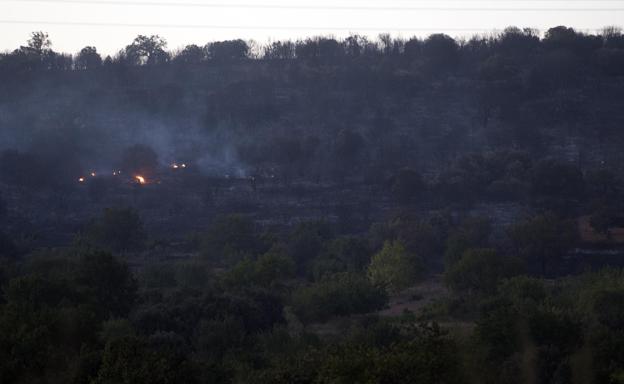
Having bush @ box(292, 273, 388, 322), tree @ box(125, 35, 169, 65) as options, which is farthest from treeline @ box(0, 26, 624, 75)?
bush @ box(292, 273, 388, 322)

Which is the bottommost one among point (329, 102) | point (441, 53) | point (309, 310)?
point (309, 310)

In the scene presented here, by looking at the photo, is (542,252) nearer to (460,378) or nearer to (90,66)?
(460,378)

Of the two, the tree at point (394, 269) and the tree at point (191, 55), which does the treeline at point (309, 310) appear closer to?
the tree at point (394, 269)

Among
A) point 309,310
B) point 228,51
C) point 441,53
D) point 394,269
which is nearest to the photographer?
point 309,310

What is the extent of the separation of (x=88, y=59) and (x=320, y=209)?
39736 millimetres

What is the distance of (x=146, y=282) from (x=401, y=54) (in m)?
56.7

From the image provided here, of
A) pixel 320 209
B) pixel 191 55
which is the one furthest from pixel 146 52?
pixel 320 209

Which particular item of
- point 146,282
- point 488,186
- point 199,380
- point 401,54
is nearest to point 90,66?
point 401,54

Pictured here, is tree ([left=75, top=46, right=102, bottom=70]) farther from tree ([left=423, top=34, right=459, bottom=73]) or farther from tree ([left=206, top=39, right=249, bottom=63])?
tree ([left=423, top=34, right=459, bottom=73])

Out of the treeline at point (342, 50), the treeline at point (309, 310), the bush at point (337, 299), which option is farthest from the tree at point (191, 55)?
the bush at point (337, 299)

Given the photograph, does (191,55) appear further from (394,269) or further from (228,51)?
(394,269)

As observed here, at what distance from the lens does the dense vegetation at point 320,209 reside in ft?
84.3

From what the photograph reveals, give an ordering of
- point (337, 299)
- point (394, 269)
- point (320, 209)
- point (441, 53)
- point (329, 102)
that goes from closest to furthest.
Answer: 1. point (337, 299)
2. point (394, 269)
3. point (320, 209)
4. point (329, 102)
5. point (441, 53)

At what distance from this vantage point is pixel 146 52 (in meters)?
102
